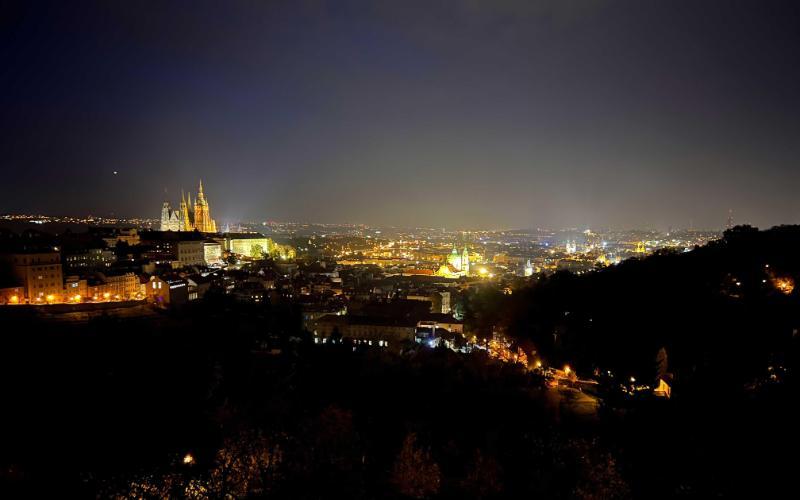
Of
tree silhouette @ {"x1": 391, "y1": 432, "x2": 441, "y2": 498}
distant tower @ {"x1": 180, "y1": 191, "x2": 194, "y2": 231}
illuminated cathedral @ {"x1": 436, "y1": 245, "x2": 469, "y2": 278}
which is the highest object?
distant tower @ {"x1": 180, "y1": 191, "x2": 194, "y2": 231}

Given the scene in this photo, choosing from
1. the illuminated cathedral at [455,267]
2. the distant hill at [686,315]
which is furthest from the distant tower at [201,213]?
the distant hill at [686,315]

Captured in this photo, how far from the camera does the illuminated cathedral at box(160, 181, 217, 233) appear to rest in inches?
1859

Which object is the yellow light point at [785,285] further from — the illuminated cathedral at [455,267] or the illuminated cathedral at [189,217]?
the illuminated cathedral at [189,217]

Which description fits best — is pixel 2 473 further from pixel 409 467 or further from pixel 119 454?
pixel 409 467

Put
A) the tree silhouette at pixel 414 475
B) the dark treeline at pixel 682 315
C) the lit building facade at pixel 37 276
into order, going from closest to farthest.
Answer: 1. the tree silhouette at pixel 414 475
2. the dark treeline at pixel 682 315
3. the lit building facade at pixel 37 276

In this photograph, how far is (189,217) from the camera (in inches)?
1911

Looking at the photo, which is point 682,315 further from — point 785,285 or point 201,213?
point 201,213

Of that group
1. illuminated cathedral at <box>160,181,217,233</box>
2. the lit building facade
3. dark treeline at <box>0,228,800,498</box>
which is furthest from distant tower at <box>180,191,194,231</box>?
dark treeline at <box>0,228,800,498</box>

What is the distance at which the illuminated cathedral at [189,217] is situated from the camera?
47206 mm

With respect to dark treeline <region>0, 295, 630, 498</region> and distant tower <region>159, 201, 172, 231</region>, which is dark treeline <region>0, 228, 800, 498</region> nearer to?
dark treeline <region>0, 295, 630, 498</region>

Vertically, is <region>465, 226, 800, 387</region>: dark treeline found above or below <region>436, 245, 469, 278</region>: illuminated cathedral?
above

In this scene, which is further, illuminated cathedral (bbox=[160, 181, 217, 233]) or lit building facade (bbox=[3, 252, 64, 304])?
illuminated cathedral (bbox=[160, 181, 217, 233])

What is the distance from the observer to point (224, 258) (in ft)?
120

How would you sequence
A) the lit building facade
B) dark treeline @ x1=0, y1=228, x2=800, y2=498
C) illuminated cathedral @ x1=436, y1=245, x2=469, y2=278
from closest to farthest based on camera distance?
dark treeline @ x1=0, y1=228, x2=800, y2=498 → the lit building facade → illuminated cathedral @ x1=436, y1=245, x2=469, y2=278
